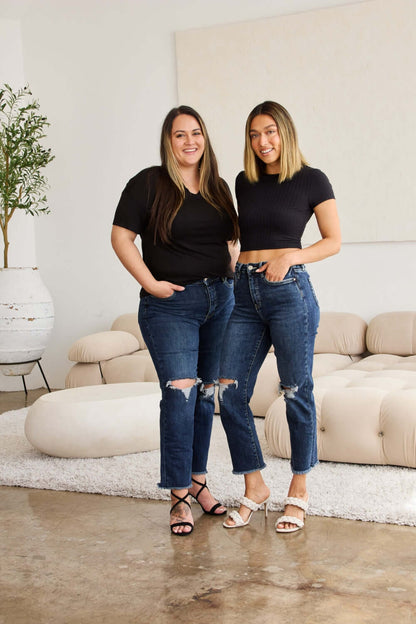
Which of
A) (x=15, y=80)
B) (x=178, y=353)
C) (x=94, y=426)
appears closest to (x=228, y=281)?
(x=178, y=353)

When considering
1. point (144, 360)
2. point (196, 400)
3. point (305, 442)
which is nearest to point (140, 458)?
point (196, 400)

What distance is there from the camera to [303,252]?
8.30ft

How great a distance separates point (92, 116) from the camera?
242 inches

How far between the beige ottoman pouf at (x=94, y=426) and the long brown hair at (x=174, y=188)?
1291mm

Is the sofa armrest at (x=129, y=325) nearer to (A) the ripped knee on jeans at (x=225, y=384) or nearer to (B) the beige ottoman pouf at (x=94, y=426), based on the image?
(B) the beige ottoman pouf at (x=94, y=426)

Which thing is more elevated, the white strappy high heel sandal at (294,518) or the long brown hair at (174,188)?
the long brown hair at (174,188)

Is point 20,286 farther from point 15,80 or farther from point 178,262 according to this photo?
point 178,262

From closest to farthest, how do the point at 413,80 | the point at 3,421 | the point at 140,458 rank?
the point at 140,458 → the point at 3,421 → the point at 413,80

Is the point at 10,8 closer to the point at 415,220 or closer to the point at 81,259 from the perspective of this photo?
the point at 81,259

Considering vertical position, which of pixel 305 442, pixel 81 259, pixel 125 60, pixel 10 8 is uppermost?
pixel 10 8

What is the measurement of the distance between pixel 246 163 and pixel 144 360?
2.66 metres

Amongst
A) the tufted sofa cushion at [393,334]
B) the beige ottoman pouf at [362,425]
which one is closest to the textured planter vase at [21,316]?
the tufted sofa cushion at [393,334]

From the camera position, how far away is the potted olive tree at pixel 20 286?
215 inches

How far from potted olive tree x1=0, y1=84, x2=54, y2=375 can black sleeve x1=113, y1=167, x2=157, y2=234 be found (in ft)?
9.95
